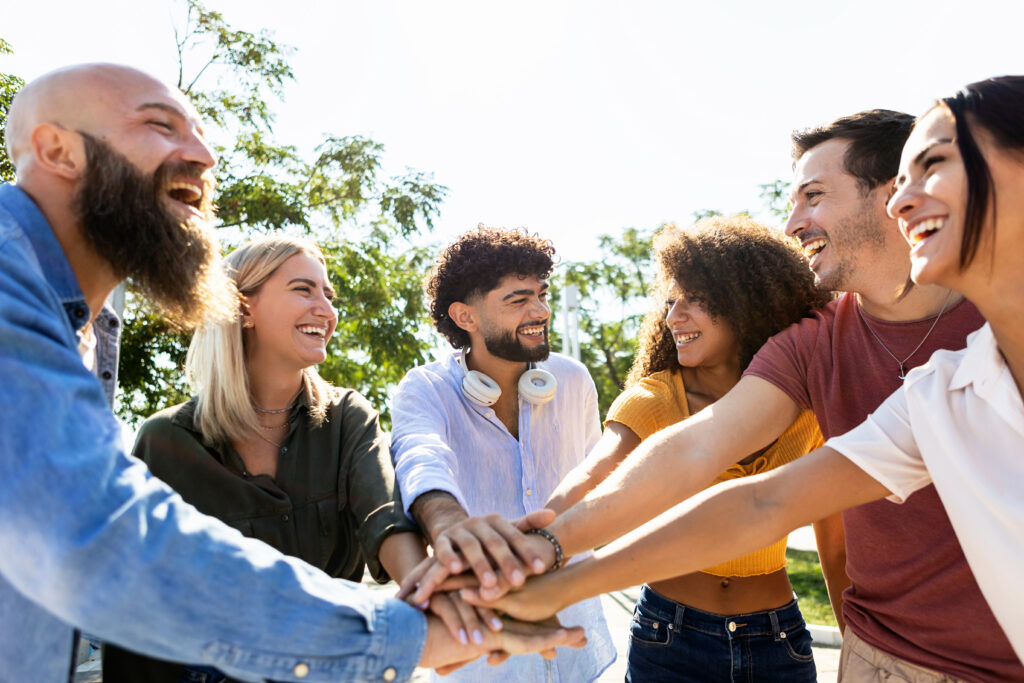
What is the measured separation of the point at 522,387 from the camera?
3764 millimetres

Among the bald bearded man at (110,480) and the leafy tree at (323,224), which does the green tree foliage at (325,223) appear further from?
the bald bearded man at (110,480)

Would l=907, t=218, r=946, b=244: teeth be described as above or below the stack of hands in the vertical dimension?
above

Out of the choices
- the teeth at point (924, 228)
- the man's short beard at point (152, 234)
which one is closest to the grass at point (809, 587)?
the teeth at point (924, 228)

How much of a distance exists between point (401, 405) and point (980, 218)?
2.28 m

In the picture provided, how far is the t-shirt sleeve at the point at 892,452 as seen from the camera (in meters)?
2.29

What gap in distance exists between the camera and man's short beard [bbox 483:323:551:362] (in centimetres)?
390

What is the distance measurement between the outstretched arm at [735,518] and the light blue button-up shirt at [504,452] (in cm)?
95

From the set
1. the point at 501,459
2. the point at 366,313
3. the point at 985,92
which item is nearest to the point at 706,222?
the point at 501,459

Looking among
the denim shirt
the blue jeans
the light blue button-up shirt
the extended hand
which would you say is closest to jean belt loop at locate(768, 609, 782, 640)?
the blue jeans

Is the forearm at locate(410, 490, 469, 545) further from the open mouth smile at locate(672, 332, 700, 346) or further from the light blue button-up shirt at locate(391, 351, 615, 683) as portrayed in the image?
the open mouth smile at locate(672, 332, 700, 346)

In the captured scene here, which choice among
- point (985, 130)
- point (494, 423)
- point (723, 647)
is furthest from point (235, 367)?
point (985, 130)

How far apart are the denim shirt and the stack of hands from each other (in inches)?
19.5

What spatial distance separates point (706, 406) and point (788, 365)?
Result: 629 millimetres

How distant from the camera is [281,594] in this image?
191cm
